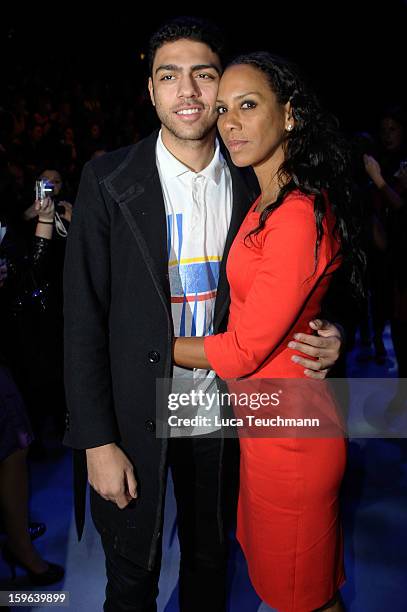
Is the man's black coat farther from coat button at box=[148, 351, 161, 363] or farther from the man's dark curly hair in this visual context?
the man's dark curly hair

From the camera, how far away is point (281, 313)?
132cm

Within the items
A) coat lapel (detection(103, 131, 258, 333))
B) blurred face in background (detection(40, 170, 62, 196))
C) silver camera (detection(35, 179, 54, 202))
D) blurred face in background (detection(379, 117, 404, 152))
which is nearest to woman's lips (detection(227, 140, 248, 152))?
coat lapel (detection(103, 131, 258, 333))

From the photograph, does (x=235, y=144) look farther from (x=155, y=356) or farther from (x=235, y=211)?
(x=155, y=356)

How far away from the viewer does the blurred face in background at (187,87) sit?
5.30ft

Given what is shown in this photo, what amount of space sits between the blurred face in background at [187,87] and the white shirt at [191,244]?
0.09 meters

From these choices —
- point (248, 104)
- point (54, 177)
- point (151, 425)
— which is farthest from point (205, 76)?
point (54, 177)

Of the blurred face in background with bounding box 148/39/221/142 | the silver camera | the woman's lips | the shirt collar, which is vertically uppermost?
the blurred face in background with bounding box 148/39/221/142

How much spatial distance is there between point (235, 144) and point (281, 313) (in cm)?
51

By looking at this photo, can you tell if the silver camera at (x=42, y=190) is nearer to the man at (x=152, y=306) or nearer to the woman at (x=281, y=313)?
the man at (x=152, y=306)

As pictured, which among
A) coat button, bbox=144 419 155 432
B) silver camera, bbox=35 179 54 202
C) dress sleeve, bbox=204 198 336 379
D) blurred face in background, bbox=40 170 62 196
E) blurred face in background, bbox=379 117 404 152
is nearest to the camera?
dress sleeve, bbox=204 198 336 379

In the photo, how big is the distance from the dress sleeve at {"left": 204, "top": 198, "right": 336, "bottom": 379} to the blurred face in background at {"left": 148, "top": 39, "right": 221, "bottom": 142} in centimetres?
47

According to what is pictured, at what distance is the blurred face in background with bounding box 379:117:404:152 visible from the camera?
177 inches

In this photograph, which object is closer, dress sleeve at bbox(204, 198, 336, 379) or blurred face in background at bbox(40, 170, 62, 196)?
dress sleeve at bbox(204, 198, 336, 379)

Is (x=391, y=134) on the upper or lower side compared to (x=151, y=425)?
upper
